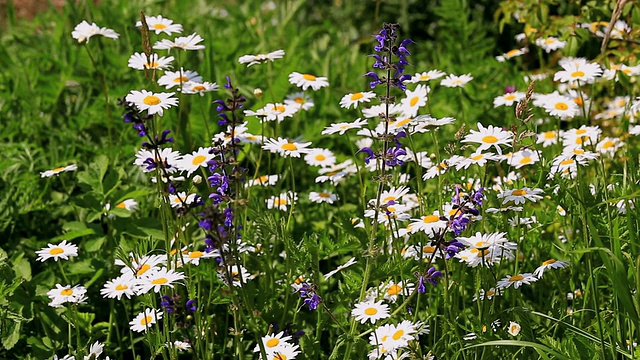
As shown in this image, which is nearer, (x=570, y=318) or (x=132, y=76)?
(x=570, y=318)

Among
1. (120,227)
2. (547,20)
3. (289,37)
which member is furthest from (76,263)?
(289,37)

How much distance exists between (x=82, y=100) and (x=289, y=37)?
1.27 m

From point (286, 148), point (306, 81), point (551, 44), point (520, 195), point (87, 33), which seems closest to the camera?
point (520, 195)

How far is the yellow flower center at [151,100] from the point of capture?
203 centimetres

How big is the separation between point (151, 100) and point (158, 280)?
47 cm

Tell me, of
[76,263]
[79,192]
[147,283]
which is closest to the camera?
[147,283]

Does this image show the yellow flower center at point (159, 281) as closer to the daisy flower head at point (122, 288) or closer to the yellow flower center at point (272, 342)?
the daisy flower head at point (122, 288)

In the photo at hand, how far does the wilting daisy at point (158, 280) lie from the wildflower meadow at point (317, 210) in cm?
2

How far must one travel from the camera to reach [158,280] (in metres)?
1.84

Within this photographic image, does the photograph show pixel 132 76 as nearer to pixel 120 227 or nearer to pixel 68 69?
pixel 68 69

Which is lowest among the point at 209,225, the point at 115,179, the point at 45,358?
the point at 45,358

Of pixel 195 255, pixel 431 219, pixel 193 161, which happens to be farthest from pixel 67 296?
pixel 431 219

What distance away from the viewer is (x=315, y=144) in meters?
3.63

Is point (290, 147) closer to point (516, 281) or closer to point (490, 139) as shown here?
point (490, 139)
